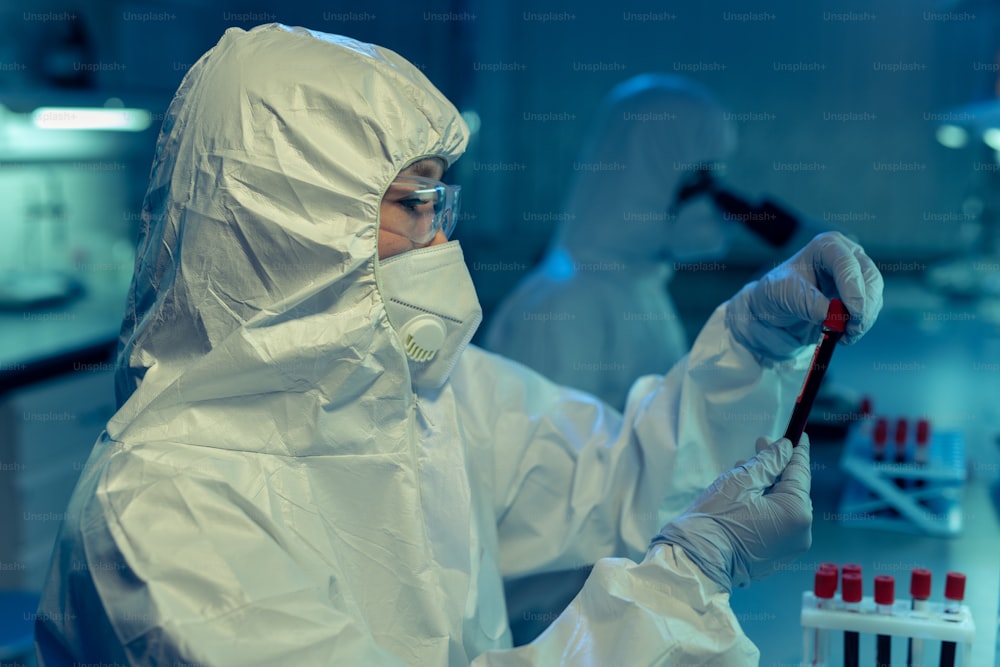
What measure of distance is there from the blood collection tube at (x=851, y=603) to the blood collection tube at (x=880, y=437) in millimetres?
810

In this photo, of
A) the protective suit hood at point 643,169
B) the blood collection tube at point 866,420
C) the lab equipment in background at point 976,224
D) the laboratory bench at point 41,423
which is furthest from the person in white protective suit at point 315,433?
the lab equipment in background at point 976,224

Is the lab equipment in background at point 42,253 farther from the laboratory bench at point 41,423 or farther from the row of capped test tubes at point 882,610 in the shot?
the row of capped test tubes at point 882,610

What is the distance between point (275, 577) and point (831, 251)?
78 cm

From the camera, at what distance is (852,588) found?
0.96 m

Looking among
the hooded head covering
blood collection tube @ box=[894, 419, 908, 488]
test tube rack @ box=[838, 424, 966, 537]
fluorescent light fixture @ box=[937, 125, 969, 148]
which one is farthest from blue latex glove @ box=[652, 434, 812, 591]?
fluorescent light fixture @ box=[937, 125, 969, 148]

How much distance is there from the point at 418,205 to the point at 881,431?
1165 mm

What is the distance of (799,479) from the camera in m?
1.02

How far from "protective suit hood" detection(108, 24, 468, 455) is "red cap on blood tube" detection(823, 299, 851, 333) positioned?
0.52 m

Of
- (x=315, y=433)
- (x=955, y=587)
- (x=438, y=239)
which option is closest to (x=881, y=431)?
(x=955, y=587)

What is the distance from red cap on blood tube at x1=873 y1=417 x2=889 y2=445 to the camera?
175cm

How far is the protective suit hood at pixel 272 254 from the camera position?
94 cm

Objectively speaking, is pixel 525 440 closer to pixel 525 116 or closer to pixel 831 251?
pixel 831 251

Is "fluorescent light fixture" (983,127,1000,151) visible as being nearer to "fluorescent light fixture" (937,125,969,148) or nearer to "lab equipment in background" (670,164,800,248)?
"fluorescent light fixture" (937,125,969,148)

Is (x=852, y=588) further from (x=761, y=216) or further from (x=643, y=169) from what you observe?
(x=643, y=169)
